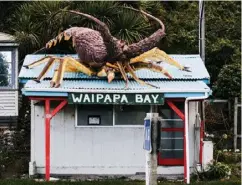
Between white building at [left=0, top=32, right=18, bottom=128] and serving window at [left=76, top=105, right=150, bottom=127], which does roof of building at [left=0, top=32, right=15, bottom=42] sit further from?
serving window at [left=76, top=105, right=150, bottom=127]

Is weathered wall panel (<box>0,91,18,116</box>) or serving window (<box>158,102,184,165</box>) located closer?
serving window (<box>158,102,184,165</box>)

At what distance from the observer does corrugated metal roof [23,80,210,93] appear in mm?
13454

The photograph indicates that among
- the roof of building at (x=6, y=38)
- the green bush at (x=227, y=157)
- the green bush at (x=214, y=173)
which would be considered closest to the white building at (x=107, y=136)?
the green bush at (x=214, y=173)

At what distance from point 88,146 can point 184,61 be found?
12.4 feet

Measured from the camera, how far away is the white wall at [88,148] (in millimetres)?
14742

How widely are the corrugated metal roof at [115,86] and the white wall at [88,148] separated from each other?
1.07 metres

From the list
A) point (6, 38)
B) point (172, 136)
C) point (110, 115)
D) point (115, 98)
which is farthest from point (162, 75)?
point (6, 38)

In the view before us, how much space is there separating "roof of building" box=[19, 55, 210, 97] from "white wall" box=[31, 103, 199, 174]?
99 centimetres

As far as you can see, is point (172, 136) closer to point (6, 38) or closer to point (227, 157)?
point (227, 157)

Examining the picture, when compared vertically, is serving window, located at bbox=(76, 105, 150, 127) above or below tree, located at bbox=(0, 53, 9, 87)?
below

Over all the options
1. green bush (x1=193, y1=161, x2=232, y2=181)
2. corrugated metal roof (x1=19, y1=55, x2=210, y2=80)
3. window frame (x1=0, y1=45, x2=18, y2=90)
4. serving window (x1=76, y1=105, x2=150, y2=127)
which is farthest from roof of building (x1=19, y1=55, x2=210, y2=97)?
green bush (x1=193, y1=161, x2=232, y2=181)

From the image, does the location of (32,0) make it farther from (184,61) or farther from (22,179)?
(22,179)

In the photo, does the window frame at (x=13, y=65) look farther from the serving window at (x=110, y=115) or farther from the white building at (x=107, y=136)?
the serving window at (x=110, y=115)

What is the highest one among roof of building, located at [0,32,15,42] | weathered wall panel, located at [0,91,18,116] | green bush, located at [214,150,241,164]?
roof of building, located at [0,32,15,42]
